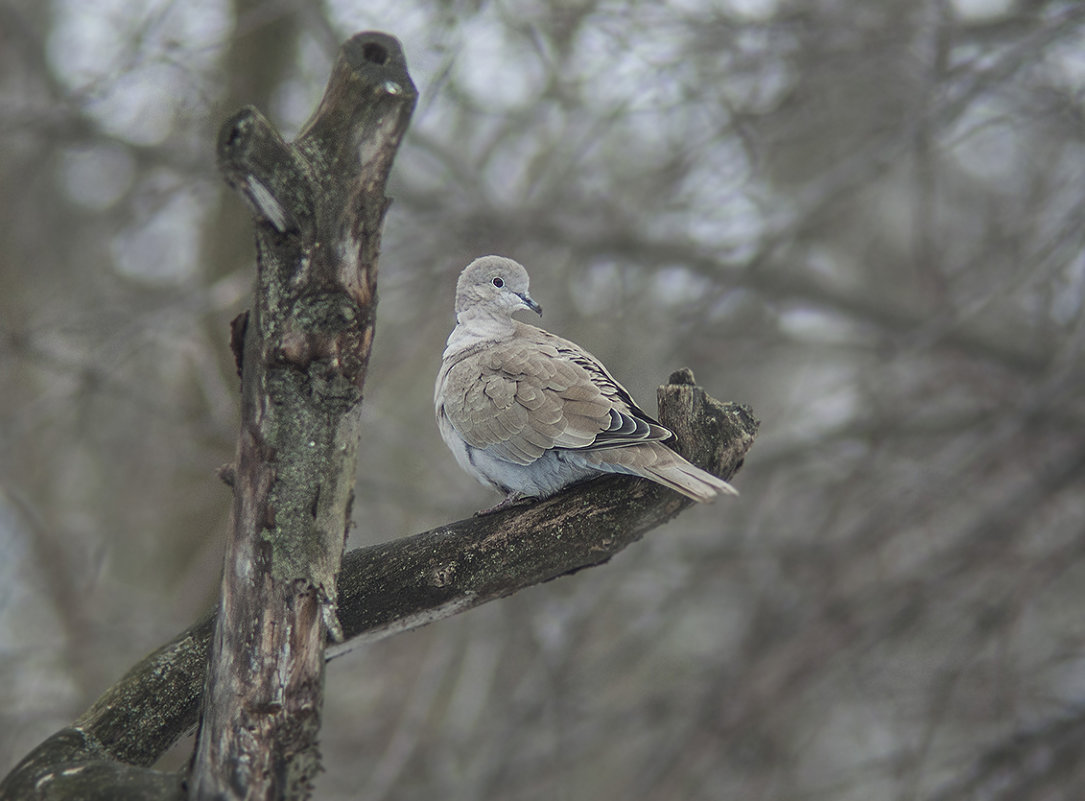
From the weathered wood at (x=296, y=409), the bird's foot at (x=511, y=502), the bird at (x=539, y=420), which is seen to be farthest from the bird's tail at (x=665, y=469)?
the weathered wood at (x=296, y=409)

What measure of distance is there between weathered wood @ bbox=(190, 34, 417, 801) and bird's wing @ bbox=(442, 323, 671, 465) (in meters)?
0.94

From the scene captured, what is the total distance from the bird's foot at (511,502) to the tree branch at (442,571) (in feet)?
0.22

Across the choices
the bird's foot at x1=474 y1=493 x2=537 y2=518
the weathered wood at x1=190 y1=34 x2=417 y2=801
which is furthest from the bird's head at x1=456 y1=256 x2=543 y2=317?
the weathered wood at x1=190 y1=34 x2=417 y2=801

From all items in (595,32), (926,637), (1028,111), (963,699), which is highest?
(595,32)

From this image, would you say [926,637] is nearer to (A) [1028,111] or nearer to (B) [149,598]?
(A) [1028,111]

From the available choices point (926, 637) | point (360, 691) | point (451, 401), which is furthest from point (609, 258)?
point (360, 691)

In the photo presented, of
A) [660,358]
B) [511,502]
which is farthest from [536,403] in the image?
[660,358]

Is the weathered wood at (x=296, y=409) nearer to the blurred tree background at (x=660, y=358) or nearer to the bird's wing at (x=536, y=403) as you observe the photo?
the bird's wing at (x=536, y=403)

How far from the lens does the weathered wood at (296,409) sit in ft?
6.16

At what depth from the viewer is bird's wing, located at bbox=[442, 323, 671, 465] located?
292 cm

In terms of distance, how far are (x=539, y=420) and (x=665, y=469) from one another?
23.6 inches

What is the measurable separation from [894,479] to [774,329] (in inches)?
62.5

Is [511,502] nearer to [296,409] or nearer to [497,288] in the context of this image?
[497,288]

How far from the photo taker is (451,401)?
3.30m
